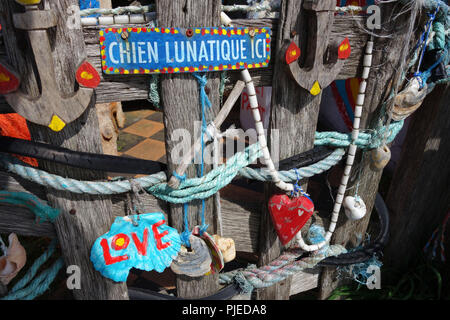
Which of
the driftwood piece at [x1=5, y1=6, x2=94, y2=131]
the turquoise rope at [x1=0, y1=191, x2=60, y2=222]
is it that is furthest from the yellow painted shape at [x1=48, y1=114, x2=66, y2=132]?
the turquoise rope at [x1=0, y1=191, x2=60, y2=222]

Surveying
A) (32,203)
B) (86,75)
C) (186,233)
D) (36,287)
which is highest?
(86,75)

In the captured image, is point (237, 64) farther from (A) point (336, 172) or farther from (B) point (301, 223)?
(A) point (336, 172)

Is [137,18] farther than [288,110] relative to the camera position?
No

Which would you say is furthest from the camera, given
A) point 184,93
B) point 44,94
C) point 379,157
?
point 379,157

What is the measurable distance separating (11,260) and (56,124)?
2.39ft

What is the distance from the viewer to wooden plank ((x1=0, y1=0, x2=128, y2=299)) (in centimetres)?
104

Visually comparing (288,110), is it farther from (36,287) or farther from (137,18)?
(36,287)

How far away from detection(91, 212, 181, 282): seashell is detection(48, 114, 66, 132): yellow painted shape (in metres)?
0.49

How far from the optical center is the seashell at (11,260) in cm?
137

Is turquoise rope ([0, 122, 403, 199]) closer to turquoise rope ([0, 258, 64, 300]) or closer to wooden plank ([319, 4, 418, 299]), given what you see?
wooden plank ([319, 4, 418, 299])

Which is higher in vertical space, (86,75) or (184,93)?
(86,75)

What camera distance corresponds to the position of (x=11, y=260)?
1385 millimetres

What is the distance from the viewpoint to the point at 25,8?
0.95 metres

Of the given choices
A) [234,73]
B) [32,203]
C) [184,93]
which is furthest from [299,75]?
[32,203]
